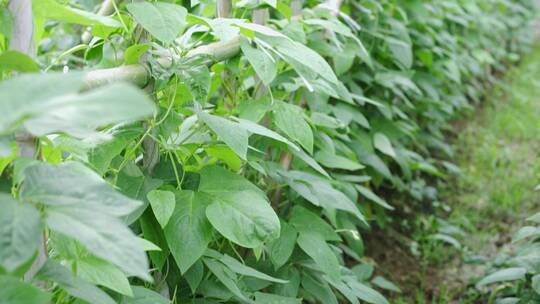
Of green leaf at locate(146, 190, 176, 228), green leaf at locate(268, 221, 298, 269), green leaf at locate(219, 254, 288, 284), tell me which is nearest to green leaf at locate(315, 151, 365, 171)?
green leaf at locate(268, 221, 298, 269)

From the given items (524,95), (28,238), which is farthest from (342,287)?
(524,95)

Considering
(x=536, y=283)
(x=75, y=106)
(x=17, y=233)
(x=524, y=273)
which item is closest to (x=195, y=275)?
(x=17, y=233)

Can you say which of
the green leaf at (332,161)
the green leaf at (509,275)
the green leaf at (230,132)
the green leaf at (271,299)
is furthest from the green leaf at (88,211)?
the green leaf at (509,275)

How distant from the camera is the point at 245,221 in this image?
1.32 meters

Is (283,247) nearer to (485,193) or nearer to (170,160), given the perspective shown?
(170,160)

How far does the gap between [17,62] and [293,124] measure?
2.68 feet

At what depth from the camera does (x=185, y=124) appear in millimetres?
1572

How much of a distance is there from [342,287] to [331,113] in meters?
0.96

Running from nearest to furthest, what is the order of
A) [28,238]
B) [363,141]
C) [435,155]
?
[28,238], [363,141], [435,155]

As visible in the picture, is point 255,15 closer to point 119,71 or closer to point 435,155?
point 119,71

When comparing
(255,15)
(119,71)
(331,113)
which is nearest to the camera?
(119,71)

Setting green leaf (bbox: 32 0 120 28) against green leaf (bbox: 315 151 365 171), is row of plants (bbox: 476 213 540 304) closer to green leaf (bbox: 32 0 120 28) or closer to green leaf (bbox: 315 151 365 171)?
green leaf (bbox: 315 151 365 171)

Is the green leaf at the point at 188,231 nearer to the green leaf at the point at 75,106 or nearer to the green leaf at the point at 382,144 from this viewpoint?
the green leaf at the point at 75,106

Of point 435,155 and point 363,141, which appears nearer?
point 363,141
